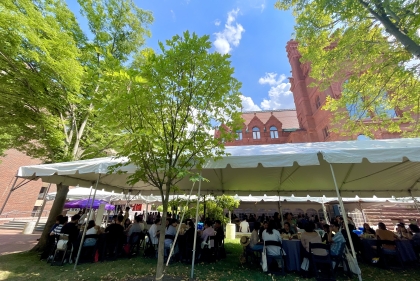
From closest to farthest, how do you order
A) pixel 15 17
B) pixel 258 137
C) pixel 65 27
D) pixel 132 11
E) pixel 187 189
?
pixel 15 17 → pixel 65 27 → pixel 132 11 → pixel 187 189 → pixel 258 137

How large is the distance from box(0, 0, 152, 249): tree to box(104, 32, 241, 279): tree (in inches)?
23.3

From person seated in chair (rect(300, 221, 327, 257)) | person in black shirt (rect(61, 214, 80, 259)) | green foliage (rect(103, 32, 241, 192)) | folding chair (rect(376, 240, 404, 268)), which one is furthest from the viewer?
person in black shirt (rect(61, 214, 80, 259))

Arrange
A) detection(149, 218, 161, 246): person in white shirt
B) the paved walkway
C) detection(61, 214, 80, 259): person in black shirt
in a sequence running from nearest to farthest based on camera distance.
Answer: detection(61, 214, 80, 259): person in black shirt < detection(149, 218, 161, 246): person in white shirt < the paved walkway

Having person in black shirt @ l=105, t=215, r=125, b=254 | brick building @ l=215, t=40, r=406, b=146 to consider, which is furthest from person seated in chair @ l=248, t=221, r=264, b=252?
brick building @ l=215, t=40, r=406, b=146

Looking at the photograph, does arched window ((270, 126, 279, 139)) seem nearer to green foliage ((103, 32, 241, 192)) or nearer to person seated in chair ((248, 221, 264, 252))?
person seated in chair ((248, 221, 264, 252))

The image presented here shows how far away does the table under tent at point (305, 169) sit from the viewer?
448 cm

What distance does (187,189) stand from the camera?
37.7 ft

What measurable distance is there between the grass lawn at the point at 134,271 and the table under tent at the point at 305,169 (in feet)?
7.69

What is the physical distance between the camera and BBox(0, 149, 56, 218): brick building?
19.0m

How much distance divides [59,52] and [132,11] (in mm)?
6225

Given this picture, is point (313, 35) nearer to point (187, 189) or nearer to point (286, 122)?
point (187, 189)

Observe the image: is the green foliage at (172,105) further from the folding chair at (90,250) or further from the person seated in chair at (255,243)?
the folding chair at (90,250)

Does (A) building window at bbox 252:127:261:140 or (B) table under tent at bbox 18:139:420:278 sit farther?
(A) building window at bbox 252:127:261:140

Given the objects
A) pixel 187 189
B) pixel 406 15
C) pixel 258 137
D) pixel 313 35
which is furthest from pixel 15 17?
pixel 258 137
